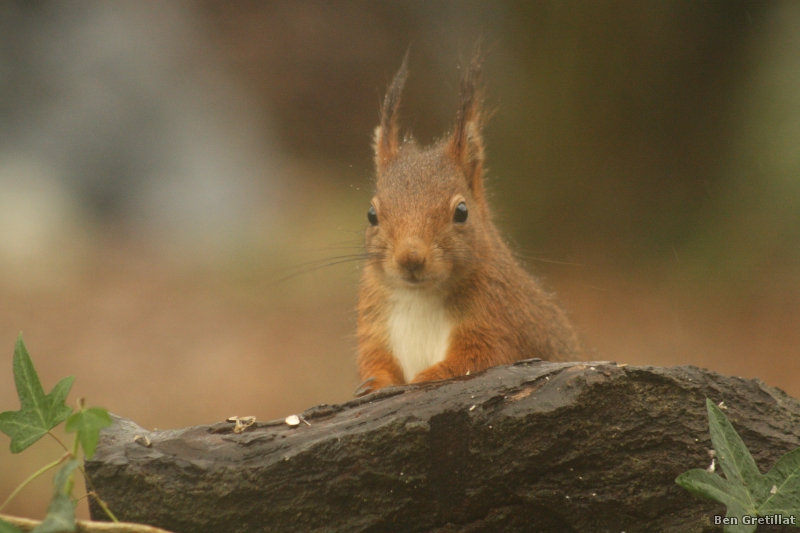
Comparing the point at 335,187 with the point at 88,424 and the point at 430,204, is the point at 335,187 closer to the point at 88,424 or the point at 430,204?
the point at 430,204

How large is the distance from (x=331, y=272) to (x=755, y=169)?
328 centimetres

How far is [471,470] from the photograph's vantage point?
A: 5.47 ft

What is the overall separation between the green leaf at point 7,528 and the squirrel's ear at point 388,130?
6.09 feet

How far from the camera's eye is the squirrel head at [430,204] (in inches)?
96.4

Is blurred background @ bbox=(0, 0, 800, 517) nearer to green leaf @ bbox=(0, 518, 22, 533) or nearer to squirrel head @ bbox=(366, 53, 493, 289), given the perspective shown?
squirrel head @ bbox=(366, 53, 493, 289)

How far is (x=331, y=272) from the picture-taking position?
6.33m

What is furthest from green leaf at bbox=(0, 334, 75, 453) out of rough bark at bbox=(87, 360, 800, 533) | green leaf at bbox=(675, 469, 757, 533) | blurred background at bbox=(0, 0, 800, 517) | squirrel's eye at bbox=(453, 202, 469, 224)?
blurred background at bbox=(0, 0, 800, 517)

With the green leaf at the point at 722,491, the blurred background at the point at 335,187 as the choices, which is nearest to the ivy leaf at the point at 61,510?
the green leaf at the point at 722,491

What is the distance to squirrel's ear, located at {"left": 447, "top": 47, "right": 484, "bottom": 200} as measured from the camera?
2.73 meters

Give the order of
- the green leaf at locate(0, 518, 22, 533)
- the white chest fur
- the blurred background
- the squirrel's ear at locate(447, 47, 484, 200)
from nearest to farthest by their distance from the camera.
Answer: the green leaf at locate(0, 518, 22, 533) → the white chest fur → the squirrel's ear at locate(447, 47, 484, 200) → the blurred background

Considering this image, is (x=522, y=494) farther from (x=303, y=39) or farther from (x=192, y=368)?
(x=303, y=39)

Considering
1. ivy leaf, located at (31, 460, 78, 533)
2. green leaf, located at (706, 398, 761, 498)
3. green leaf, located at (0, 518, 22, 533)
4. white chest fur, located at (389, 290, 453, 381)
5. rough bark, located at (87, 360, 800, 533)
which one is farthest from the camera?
white chest fur, located at (389, 290, 453, 381)

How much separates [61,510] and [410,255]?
130cm

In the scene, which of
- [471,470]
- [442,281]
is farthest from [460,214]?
[471,470]
